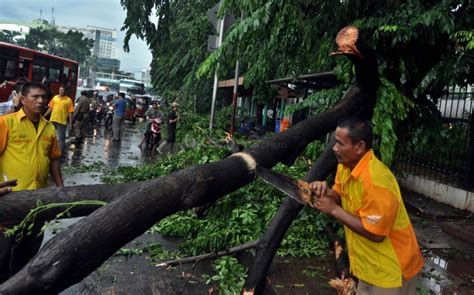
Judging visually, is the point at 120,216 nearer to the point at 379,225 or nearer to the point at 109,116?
the point at 379,225

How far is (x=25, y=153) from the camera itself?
3.61 metres

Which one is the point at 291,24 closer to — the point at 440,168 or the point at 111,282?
the point at 111,282

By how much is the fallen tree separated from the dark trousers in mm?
633

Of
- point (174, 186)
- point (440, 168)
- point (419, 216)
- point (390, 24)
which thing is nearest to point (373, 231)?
point (174, 186)

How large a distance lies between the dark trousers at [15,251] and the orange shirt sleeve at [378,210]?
227cm

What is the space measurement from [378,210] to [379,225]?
3.1 inches

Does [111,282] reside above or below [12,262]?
below

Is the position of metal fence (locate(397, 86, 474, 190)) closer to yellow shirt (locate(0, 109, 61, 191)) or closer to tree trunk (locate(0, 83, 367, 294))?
tree trunk (locate(0, 83, 367, 294))

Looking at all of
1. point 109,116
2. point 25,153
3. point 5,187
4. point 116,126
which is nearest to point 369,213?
point 5,187

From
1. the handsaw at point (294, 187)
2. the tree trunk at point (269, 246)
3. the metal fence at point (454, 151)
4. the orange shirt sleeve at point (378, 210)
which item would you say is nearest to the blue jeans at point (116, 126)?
the metal fence at point (454, 151)

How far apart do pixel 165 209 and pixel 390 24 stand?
340 cm

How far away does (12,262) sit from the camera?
3.54 metres

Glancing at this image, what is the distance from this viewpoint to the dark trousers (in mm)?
3361

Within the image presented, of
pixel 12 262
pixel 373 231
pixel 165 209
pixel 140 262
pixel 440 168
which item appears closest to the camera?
pixel 373 231
